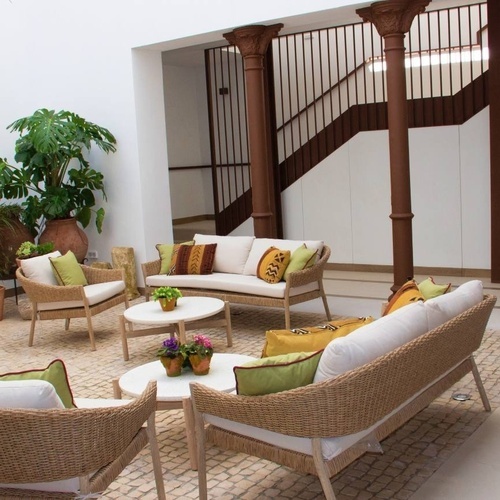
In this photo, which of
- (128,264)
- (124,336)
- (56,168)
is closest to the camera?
(124,336)

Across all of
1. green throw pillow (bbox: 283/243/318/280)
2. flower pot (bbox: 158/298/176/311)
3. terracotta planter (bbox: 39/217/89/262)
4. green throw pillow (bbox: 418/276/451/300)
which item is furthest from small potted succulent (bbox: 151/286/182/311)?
terracotta planter (bbox: 39/217/89/262)

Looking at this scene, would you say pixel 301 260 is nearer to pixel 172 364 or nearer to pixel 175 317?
pixel 175 317

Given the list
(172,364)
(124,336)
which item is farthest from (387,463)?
(124,336)

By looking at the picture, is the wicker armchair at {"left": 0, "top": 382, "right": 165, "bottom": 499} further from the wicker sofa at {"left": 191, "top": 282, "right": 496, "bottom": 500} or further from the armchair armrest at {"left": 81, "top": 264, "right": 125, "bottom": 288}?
the armchair armrest at {"left": 81, "top": 264, "right": 125, "bottom": 288}

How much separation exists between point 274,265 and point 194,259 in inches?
38.7

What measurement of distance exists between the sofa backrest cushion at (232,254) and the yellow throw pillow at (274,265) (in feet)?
1.60

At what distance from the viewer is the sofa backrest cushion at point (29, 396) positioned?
2.95 meters

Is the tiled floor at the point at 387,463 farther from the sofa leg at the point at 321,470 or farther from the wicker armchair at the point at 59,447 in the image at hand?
the wicker armchair at the point at 59,447

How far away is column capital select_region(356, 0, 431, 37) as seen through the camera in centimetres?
662

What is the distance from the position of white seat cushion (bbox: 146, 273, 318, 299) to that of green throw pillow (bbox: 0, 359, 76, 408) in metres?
3.43

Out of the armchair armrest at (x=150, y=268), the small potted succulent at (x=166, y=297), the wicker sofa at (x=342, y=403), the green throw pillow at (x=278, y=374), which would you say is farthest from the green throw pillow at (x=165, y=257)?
the green throw pillow at (x=278, y=374)

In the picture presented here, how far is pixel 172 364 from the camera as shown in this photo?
14.3 feet

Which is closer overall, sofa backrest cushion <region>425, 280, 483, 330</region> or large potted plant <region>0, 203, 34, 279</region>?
sofa backrest cushion <region>425, 280, 483, 330</region>

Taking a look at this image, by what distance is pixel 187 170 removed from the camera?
1307cm
